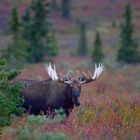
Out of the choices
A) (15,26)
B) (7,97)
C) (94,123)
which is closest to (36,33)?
(15,26)

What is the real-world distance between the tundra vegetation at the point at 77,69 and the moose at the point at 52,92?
0.33 m

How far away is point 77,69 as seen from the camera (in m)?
30.1

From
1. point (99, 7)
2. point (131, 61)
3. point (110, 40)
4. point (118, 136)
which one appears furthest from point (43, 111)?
point (99, 7)

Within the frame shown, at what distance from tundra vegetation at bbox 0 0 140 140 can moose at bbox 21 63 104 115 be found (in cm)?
33

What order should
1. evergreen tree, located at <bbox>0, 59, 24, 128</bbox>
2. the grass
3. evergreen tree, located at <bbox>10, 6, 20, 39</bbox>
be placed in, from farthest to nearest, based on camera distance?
1. evergreen tree, located at <bbox>10, 6, 20, 39</bbox>
2. evergreen tree, located at <bbox>0, 59, 24, 128</bbox>
3. the grass

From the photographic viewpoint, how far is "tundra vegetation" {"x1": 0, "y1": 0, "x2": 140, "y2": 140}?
37.9ft

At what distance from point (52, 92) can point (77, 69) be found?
1564 cm

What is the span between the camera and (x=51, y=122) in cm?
1200

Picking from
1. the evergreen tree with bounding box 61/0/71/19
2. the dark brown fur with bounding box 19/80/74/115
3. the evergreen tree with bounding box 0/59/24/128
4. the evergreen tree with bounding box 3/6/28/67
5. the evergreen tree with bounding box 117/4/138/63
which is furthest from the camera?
the evergreen tree with bounding box 61/0/71/19

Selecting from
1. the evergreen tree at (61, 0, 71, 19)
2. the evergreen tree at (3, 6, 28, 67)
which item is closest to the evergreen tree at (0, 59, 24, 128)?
the evergreen tree at (3, 6, 28, 67)

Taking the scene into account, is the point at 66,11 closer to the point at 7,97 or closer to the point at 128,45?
the point at 128,45

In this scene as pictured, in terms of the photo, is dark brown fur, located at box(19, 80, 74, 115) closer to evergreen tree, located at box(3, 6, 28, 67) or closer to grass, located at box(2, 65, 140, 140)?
grass, located at box(2, 65, 140, 140)

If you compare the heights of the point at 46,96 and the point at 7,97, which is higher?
the point at 7,97

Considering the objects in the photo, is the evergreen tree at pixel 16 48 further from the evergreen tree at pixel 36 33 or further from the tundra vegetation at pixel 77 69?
the evergreen tree at pixel 36 33
